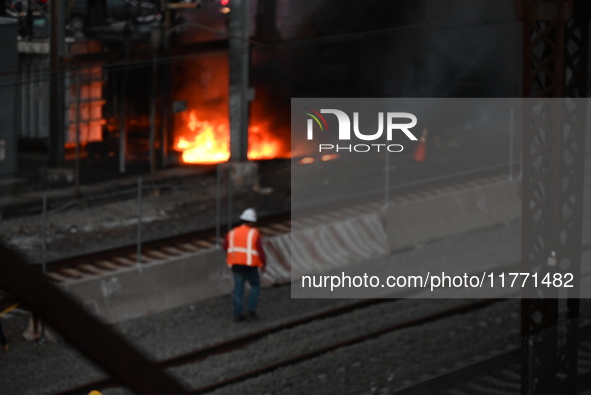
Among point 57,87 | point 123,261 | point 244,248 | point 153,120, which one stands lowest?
point 123,261

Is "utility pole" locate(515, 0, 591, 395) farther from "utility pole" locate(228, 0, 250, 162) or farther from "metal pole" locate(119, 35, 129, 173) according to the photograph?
"metal pole" locate(119, 35, 129, 173)

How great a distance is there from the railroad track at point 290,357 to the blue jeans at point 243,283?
1.59 ft

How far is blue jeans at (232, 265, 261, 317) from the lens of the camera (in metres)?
10.7

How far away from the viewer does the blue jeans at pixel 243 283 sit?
10695 millimetres

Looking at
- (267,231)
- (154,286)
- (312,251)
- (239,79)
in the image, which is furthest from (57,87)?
(154,286)

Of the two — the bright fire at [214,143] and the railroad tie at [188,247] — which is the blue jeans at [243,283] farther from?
the bright fire at [214,143]

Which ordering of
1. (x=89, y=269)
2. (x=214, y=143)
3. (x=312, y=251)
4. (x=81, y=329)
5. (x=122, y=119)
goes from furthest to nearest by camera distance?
1. (x=214, y=143)
2. (x=122, y=119)
3. (x=312, y=251)
4. (x=89, y=269)
5. (x=81, y=329)

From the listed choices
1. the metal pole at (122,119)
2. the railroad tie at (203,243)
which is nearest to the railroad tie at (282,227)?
the railroad tie at (203,243)

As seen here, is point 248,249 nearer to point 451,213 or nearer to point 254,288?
point 254,288

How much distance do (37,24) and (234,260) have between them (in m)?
12.5

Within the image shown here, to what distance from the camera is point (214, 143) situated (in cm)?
2000

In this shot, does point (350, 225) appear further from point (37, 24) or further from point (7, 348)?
point (37, 24)

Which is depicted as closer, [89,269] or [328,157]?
[89,269]

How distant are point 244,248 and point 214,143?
31.7 ft
